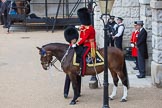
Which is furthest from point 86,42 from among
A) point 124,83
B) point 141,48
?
point 141,48

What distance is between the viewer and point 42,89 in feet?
44.5

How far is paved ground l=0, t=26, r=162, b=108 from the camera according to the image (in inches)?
470

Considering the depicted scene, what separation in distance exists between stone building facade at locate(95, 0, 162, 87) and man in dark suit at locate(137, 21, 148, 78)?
27cm

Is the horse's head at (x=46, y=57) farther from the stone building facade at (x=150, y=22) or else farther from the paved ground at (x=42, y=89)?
the stone building facade at (x=150, y=22)

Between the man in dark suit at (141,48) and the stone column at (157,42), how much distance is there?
31.2 inches

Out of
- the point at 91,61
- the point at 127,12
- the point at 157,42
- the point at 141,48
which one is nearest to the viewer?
the point at 91,61

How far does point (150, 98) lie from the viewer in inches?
486

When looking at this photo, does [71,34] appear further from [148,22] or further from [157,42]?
[148,22]

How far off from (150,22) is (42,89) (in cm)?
382

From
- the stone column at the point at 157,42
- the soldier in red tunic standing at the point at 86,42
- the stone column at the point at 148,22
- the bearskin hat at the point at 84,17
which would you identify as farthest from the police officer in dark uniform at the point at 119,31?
the soldier in red tunic standing at the point at 86,42

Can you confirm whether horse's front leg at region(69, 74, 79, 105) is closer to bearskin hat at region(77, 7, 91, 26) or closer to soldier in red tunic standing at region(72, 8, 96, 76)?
soldier in red tunic standing at region(72, 8, 96, 76)

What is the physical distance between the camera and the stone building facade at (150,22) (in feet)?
43.8

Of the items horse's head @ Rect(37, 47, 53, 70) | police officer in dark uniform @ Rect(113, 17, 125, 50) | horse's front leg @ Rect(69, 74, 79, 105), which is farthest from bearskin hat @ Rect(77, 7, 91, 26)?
police officer in dark uniform @ Rect(113, 17, 125, 50)

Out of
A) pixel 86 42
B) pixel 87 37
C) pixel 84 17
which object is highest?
pixel 84 17
